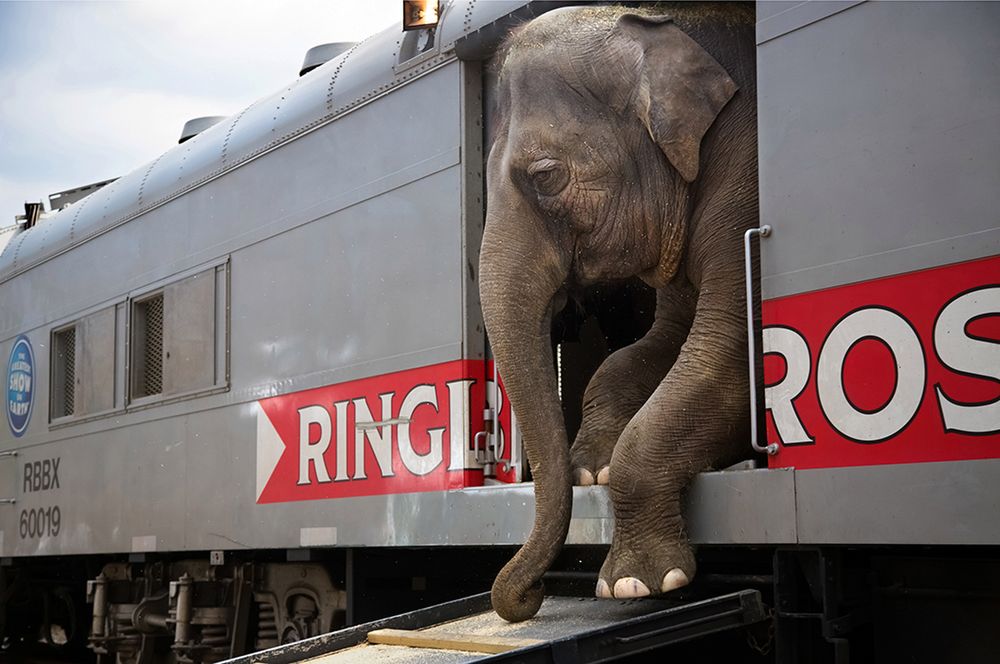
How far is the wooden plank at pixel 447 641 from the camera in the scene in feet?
14.3

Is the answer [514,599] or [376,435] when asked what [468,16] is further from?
[514,599]

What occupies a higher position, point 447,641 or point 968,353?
point 968,353

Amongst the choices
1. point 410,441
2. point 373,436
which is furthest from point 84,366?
point 410,441

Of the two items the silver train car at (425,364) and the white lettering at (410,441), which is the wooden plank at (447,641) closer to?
the silver train car at (425,364)

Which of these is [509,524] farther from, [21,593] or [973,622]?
[21,593]

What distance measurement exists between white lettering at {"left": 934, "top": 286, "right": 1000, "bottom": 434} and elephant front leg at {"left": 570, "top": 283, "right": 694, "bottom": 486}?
Result: 153cm

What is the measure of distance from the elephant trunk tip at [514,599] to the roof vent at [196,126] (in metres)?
5.41

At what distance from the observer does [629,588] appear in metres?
4.43

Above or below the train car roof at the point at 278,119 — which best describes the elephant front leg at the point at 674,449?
below

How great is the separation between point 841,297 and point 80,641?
9779 mm

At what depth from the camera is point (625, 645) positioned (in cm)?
420

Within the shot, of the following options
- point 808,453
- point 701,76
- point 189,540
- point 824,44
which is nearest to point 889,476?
point 808,453

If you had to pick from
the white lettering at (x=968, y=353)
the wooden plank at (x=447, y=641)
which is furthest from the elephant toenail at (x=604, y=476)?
the white lettering at (x=968, y=353)

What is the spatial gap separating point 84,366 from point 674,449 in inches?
243
